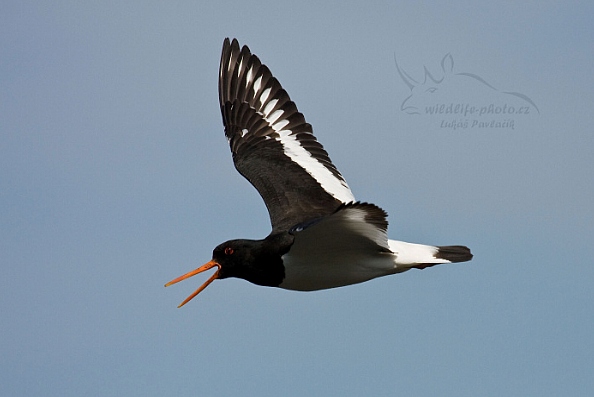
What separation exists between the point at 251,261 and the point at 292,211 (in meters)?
0.98

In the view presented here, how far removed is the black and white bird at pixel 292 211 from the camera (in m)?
8.55

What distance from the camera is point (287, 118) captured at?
11.8 meters

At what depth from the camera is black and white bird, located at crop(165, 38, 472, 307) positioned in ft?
28.0

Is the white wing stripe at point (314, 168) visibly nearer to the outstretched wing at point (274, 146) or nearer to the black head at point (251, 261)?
the outstretched wing at point (274, 146)

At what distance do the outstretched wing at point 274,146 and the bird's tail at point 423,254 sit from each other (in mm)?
910

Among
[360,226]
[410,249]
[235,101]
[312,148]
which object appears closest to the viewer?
[360,226]

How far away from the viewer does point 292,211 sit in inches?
391

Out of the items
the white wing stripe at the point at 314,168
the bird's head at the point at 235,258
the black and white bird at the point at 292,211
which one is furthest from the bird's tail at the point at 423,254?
the bird's head at the point at 235,258

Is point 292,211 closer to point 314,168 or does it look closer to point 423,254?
point 314,168

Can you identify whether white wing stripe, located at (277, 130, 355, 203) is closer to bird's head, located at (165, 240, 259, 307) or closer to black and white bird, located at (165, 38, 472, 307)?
black and white bird, located at (165, 38, 472, 307)

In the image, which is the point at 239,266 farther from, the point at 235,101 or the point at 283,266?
the point at 235,101

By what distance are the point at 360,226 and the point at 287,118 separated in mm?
3863

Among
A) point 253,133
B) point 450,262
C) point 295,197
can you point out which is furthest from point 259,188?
point 450,262

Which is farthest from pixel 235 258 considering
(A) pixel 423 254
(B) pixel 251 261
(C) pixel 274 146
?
(C) pixel 274 146
